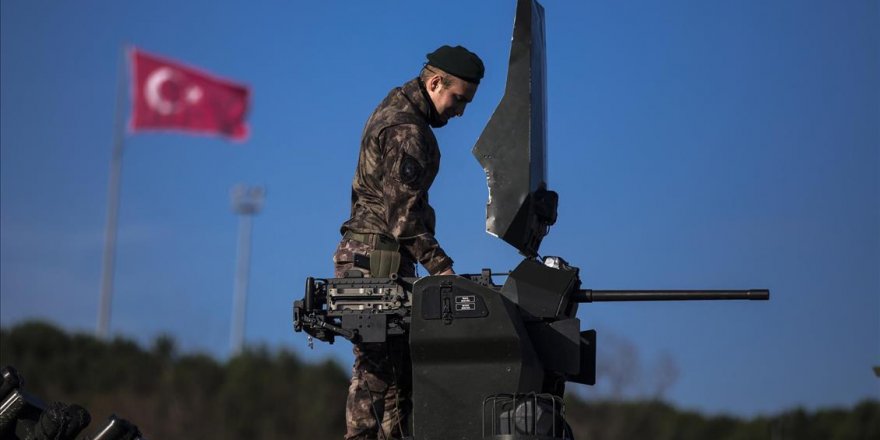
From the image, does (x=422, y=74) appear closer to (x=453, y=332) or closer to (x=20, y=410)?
(x=453, y=332)

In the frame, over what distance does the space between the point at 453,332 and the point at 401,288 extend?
1.94 ft

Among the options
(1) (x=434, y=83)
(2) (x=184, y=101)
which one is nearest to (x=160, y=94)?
(2) (x=184, y=101)

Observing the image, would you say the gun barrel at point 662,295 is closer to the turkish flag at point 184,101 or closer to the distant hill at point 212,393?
the distant hill at point 212,393

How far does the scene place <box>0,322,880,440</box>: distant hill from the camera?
22484mm

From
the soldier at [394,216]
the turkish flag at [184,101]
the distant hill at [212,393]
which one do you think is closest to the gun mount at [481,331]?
the soldier at [394,216]

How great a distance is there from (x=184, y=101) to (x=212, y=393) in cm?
1244

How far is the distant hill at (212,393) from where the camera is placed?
885 inches

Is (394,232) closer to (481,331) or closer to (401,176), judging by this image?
(401,176)

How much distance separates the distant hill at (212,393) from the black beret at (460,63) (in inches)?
534

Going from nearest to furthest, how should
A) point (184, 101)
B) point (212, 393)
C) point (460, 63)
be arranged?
point (460, 63) → point (212, 393) → point (184, 101)

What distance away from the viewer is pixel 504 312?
7.48m

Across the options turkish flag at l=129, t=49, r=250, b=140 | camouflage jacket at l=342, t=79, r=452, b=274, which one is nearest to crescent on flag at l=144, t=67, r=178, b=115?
turkish flag at l=129, t=49, r=250, b=140

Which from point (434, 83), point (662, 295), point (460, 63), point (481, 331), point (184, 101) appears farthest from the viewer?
point (184, 101)

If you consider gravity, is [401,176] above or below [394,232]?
above
